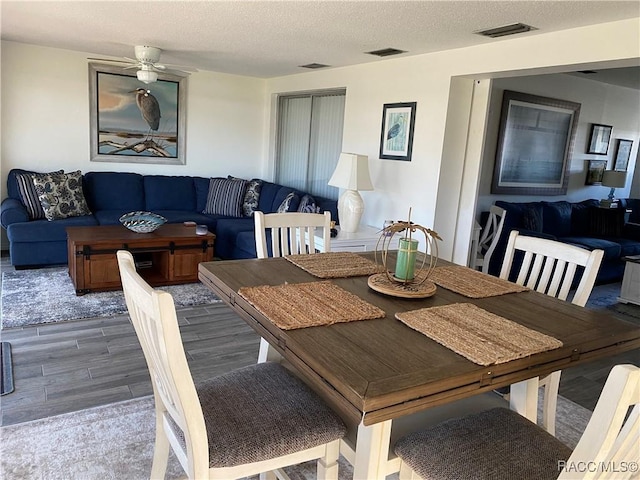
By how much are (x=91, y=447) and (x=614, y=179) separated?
646 centimetres

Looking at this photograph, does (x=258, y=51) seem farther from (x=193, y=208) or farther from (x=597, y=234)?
(x=597, y=234)

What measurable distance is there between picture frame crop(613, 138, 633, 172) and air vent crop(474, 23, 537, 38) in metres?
4.40

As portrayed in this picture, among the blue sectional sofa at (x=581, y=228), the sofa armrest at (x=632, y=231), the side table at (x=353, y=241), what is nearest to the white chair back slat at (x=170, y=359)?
the side table at (x=353, y=241)

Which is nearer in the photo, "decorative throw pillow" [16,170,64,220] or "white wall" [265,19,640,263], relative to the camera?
"white wall" [265,19,640,263]

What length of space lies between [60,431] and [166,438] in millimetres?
883

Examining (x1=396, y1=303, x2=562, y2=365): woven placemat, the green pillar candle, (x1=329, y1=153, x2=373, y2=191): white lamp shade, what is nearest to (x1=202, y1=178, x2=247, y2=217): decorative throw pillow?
(x1=329, y1=153, x2=373, y2=191): white lamp shade

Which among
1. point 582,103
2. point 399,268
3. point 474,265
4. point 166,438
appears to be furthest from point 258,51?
point 582,103

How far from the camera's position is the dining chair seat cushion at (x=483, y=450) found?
128 cm

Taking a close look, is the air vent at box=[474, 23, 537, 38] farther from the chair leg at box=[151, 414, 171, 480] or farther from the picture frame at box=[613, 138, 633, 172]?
the picture frame at box=[613, 138, 633, 172]

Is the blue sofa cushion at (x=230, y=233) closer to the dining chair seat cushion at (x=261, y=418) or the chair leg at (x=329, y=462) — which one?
the dining chair seat cushion at (x=261, y=418)

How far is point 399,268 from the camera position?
183 cm

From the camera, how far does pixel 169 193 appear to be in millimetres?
5730

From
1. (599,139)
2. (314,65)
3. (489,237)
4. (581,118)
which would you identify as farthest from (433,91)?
(599,139)

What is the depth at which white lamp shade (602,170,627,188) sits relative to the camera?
616cm
